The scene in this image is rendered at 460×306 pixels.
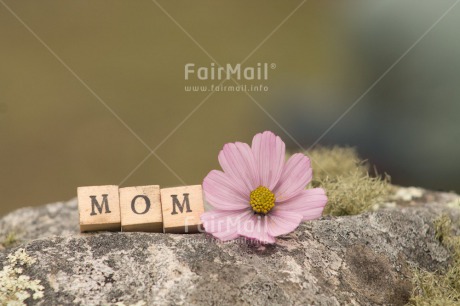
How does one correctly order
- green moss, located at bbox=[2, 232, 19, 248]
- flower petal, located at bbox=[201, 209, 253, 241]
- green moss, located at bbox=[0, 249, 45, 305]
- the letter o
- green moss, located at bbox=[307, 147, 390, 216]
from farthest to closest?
1. green moss, located at bbox=[2, 232, 19, 248]
2. green moss, located at bbox=[307, 147, 390, 216]
3. the letter o
4. flower petal, located at bbox=[201, 209, 253, 241]
5. green moss, located at bbox=[0, 249, 45, 305]

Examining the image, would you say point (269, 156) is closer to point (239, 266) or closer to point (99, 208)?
point (239, 266)

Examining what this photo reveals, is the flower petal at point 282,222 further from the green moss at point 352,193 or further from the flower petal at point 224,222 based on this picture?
the green moss at point 352,193

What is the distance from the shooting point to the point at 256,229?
1166 millimetres

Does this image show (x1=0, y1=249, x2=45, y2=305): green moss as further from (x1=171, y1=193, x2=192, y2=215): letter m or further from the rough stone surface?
(x1=171, y1=193, x2=192, y2=215): letter m

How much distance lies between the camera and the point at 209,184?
1214 mm

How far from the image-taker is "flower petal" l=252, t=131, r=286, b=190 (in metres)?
1.22

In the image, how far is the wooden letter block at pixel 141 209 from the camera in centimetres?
124

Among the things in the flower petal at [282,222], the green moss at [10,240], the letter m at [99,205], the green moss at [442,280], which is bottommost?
→ the green moss at [442,280]

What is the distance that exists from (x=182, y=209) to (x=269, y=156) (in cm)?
20

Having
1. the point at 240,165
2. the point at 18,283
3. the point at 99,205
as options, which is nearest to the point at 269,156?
the point at 240,165

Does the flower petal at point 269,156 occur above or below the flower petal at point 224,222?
above

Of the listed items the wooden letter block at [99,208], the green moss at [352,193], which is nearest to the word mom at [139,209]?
the wooden letter block at [99,208]

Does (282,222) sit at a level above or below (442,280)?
above

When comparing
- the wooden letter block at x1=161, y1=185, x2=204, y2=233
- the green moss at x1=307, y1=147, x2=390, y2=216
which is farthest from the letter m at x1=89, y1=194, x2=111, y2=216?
the green moss at x1=307, y1=147, x2=390, y2=216
